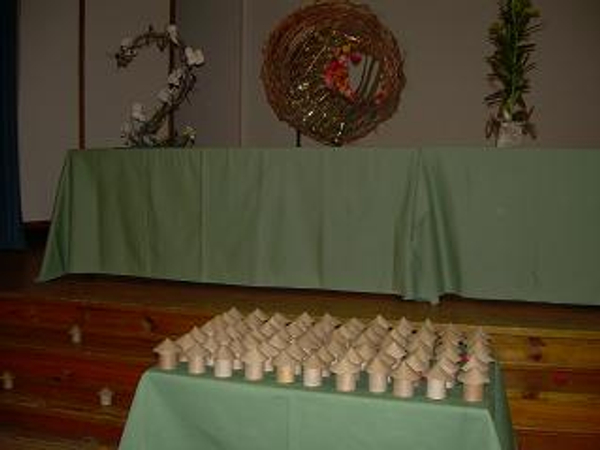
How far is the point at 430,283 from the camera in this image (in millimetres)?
2234

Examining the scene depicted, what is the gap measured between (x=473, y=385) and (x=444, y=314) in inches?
39.4

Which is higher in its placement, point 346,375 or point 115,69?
point 115,69

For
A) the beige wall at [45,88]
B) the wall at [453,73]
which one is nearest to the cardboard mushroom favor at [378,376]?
the wall at [453,73]

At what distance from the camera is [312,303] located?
2305 mm

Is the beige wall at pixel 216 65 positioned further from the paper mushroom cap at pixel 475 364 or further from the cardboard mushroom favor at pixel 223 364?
the paper mushroom cap at pixel 475 364

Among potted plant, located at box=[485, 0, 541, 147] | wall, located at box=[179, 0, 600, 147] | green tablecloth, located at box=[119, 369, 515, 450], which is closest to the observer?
green tablecloth, located at box=[119, 369, 515, 450]

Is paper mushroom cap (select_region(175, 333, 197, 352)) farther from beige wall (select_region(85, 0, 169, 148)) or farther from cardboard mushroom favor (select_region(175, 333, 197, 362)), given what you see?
beige wall (select_region(85, 0, 169, 148))

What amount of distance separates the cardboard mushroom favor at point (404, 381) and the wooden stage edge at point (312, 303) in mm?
883

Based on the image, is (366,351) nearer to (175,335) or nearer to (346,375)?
(346,375)

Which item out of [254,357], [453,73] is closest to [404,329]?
[254,357]

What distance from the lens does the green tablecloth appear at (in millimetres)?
1105

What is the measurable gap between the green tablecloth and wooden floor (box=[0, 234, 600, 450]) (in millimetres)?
709

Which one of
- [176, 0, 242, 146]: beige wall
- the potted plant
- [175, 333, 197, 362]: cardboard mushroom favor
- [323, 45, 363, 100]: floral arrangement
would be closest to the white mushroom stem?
[175, 333, 197, 362]: cardboard mushroom favor

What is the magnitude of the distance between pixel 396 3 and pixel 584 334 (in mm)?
2683
